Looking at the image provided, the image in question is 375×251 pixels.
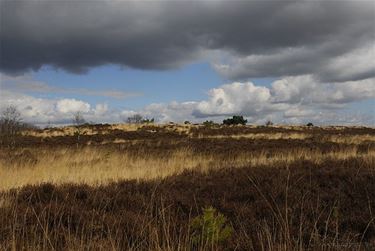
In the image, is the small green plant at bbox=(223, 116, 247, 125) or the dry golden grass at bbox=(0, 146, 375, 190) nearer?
the dry golden grass at bbox=(0, 146, 375, 190)

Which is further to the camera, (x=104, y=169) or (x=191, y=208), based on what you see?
(x=104, y=169)

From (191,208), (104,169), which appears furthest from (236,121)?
(191,208)

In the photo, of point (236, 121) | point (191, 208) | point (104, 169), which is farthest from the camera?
point (236, 121)

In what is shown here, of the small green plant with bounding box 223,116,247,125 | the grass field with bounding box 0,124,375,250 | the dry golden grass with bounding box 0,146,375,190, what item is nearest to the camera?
the grass field with bounding box 0,124,375,250

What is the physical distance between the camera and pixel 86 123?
53.5 metres

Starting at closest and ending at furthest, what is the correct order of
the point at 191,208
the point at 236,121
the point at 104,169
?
1. the point at 191,208
2. the point at 104,169
3. the point at 236,121

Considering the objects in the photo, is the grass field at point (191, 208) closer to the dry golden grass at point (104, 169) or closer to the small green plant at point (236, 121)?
the dry golden grass at point (104, 169)

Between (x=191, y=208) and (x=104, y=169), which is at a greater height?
(x=191, y=208)

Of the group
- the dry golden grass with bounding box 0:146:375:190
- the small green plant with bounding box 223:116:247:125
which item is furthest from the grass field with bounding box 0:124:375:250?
the small green plant with bounding box 223:116:247:125

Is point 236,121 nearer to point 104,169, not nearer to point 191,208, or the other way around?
point 104,169

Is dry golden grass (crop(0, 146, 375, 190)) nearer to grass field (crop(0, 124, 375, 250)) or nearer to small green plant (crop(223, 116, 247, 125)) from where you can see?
grass field (crop(0, 124, 375, 250))

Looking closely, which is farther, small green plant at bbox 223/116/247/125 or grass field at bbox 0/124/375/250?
small green plant at bbox 223/116/247/125

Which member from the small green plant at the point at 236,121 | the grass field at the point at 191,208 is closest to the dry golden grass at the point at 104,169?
the grass field at the point at 191,208

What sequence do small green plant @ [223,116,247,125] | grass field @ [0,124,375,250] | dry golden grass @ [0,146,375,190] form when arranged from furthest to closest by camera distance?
small green plant @ [223,116,247,125]
dry golden grass @ [0,146,375,190]
grass field @ [0,124,375,250]
